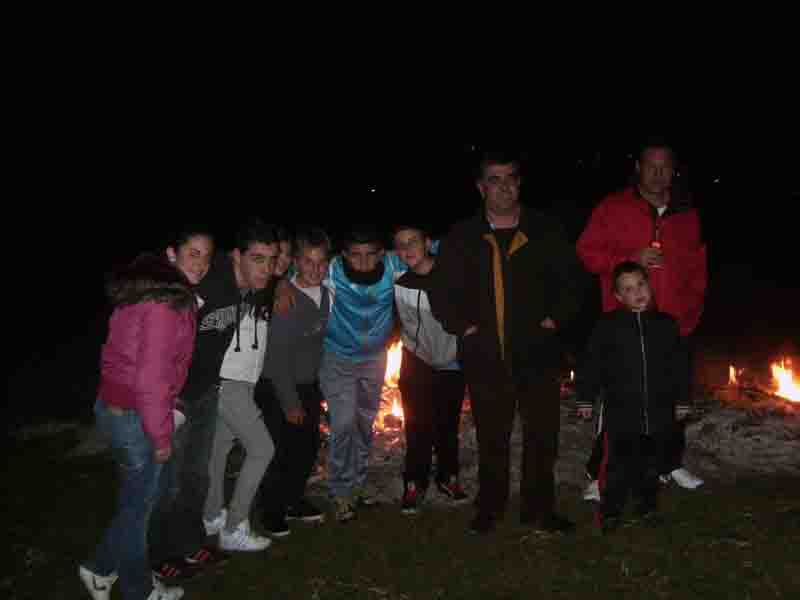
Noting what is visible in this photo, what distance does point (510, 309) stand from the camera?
4.82 metres

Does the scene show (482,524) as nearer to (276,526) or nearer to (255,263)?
(276,526)

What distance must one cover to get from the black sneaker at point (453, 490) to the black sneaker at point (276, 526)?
1403 millimetres

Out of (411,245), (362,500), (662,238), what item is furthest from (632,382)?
(362,500)

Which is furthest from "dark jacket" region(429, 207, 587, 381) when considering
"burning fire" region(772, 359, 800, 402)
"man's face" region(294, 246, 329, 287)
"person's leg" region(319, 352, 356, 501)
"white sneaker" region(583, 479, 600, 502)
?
Result: "burning fire" region(772, 359, 800, 402)

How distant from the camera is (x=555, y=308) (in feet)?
16.0

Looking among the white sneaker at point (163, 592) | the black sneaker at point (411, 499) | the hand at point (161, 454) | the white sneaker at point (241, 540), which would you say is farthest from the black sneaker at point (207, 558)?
the black sneaker at point (411, 499)

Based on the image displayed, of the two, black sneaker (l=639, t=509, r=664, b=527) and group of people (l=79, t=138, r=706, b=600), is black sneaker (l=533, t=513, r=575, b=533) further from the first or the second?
black sneaker (l=639, t=509, r=664, b=527)

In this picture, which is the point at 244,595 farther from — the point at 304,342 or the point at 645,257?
the point at 645,257

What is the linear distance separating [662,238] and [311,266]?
9.14ft

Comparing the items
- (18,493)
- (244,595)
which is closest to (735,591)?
(244,595)

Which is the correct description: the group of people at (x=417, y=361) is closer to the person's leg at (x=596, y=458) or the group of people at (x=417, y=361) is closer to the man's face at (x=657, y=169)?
the man's face at (x=657, y=169)

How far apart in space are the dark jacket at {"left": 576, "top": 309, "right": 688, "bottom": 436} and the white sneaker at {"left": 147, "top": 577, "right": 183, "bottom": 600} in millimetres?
3129

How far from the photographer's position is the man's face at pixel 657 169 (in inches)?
200

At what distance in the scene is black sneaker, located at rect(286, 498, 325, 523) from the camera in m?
5.45
